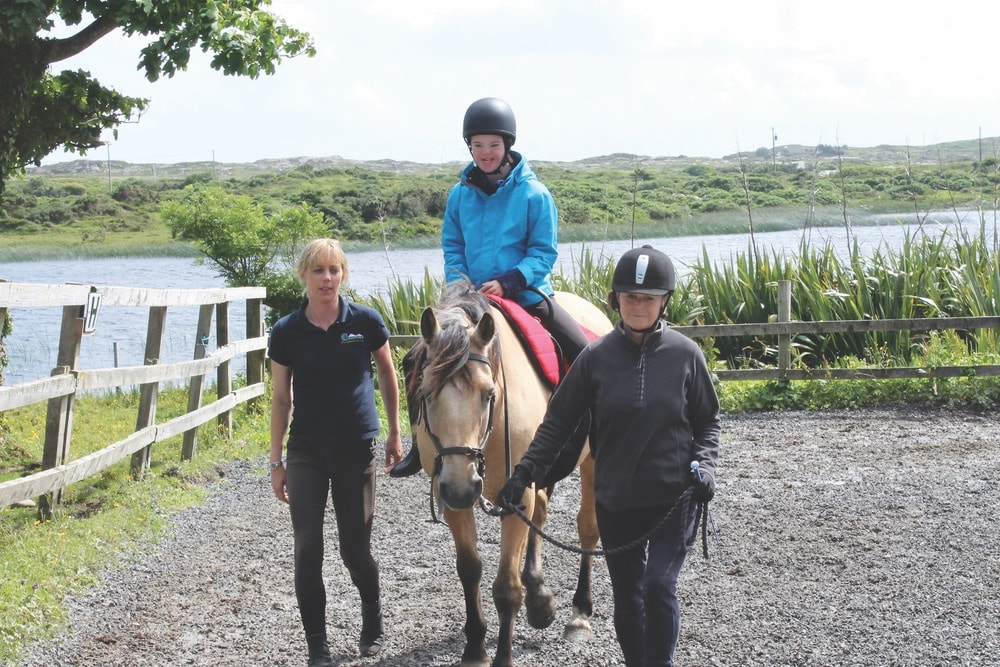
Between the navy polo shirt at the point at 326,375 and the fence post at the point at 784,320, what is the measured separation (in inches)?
292

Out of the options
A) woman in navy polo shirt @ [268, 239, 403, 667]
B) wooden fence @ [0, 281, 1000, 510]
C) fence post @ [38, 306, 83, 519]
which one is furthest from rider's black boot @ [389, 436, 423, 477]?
fence post @ [38, 306, 83, 519]

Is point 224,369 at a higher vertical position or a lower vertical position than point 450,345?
lower

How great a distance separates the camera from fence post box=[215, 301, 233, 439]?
8.85 m

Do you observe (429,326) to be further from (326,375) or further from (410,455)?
(410,455)

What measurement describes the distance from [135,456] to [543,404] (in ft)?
14.2

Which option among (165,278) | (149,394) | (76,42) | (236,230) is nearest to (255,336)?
(236,230)

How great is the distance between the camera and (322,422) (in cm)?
386

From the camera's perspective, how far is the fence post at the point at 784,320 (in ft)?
34.2

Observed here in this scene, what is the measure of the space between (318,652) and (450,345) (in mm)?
1433

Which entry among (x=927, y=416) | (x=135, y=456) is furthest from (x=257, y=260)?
(x=927, y=416)

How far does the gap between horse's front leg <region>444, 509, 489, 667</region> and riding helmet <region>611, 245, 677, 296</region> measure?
1.30 metres

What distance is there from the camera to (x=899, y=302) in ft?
38.2

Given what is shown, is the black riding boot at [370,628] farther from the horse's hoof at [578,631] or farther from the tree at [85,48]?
the tree at [85,48]

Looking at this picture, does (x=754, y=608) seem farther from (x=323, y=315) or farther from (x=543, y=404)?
(x=323, y=315)
